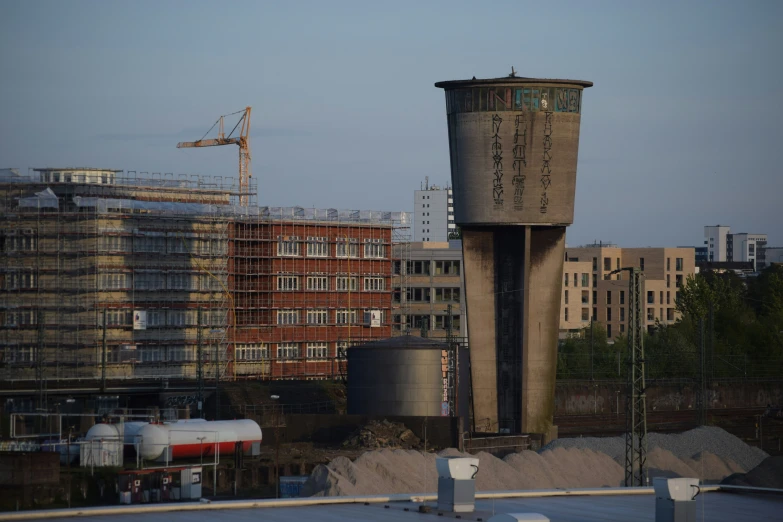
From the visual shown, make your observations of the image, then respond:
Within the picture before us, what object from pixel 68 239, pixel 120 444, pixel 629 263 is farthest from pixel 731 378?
pixel 629 263

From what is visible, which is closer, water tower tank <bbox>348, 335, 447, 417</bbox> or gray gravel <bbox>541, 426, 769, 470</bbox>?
gray gravel <bbox>541, 426, 769, 470</bbox>

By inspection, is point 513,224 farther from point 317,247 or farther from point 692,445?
point 317,247

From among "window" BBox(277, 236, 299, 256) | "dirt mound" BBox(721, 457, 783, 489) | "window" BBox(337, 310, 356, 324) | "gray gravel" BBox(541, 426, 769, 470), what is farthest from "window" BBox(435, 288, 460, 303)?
"dirt mound" BBox(721, 457, 783, 489)

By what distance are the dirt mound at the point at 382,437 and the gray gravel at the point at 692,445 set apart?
7.92 metres

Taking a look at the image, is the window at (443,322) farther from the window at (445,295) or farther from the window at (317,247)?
the window at (317,247)

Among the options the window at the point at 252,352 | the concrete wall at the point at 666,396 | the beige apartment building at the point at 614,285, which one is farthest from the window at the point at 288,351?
the beige apartment building at the point at 614,285

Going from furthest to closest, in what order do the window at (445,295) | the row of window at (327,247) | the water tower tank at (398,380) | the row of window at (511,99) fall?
the window at (445,295) < the row of window at (327,247) < the water tower tank at (398,380) < the row of window at (511,99)

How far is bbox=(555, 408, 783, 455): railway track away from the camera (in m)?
75.9

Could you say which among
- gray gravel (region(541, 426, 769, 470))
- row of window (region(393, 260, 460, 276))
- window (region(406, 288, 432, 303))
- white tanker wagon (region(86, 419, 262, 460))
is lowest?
gray gravel (region(541, 426, 769, 470))

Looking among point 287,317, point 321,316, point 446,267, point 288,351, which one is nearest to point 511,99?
point 287,317

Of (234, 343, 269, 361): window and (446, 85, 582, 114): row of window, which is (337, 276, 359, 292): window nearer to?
(234, 343, 269, 361): window

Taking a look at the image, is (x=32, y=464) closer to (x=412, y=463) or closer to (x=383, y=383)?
(x=412, y=463)

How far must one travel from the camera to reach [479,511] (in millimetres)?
31094

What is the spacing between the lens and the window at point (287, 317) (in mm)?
96875
